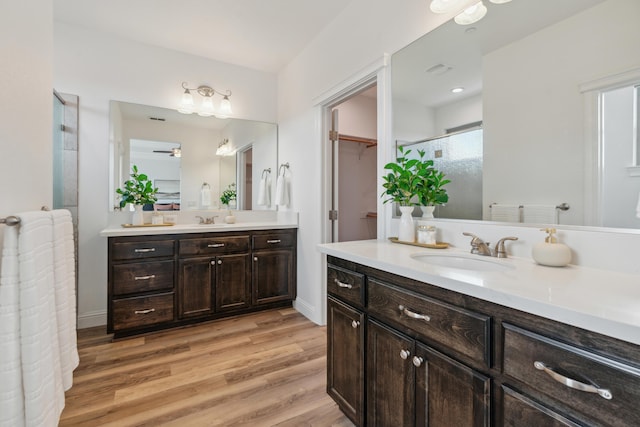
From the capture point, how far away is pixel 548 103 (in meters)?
1.20

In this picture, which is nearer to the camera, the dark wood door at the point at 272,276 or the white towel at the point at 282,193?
the dark wood door at the point at 272,276

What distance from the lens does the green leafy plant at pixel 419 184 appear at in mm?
1648

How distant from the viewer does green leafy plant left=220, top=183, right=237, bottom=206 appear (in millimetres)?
3273

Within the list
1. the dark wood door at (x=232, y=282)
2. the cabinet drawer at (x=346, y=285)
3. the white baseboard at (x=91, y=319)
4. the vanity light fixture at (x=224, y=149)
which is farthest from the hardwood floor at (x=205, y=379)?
the vanity light fixture at (x=224, y=149)

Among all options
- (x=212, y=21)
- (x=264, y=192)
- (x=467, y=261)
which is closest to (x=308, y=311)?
(x=264, y=192)

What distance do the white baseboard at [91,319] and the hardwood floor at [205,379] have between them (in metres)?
0.10

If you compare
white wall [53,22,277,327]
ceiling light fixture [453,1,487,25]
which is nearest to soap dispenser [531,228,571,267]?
ceiling light fixture [453,1,487,25]

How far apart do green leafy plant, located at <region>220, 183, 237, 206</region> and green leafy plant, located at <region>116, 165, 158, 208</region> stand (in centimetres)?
69

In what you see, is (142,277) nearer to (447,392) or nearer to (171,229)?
(171,229)

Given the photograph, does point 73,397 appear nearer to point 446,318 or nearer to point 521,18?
point 446,318

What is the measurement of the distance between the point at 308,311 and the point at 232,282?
785 mm

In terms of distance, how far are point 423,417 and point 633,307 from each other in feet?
2.30

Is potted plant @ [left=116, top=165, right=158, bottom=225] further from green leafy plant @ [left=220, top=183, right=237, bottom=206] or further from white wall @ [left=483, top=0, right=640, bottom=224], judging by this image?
white wall @ [left=483, top=0, right=640, bottom=224]

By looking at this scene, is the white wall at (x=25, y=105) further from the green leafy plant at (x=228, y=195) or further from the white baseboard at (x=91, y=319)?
A: the green leafy plant at (x=228, y=195)
